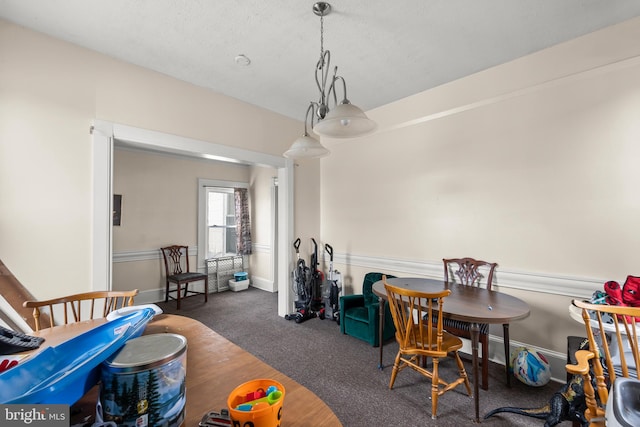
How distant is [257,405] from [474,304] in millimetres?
2133

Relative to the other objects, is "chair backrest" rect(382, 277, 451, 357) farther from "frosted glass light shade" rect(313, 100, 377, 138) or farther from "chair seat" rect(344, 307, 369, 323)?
"frosted glass light shade" rect(313, 100, 377, 138)

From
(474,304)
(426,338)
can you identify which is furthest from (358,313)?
(474,304)

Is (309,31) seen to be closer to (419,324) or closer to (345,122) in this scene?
(345,122)

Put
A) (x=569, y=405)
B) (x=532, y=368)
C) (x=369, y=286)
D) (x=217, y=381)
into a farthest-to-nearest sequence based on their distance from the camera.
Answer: (x=369, y=286), (x=532, y=368), (x=569, y=405), (x=217, y=381)

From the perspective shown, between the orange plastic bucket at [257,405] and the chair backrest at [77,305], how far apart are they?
1.39 m

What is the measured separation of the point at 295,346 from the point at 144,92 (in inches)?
124

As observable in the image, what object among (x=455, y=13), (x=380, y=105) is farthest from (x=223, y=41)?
(x=380, y=105)

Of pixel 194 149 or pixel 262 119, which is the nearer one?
pixel 194 149

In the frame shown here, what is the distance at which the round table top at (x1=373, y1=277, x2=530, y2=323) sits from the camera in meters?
1.90

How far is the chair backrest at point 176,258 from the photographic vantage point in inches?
189

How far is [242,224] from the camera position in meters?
5.71

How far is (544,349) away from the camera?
98.1 inches

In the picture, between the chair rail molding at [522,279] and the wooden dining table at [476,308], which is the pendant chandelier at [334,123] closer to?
the wooden dining table at [476,308]

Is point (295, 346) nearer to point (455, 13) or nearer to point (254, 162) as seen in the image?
point (254, 162)
